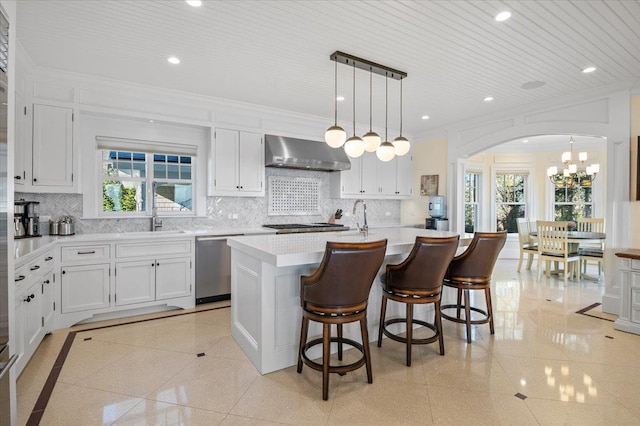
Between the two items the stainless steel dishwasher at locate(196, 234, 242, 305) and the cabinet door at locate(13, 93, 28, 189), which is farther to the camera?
the stainless steel dishwasher at locate(196, 234, 242, 305)

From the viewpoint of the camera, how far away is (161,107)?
4156mm

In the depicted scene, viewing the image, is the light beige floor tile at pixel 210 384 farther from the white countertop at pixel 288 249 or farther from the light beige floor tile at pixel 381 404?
the white countertop at pixel 288 249

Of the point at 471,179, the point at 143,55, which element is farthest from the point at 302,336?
the point at 471,179

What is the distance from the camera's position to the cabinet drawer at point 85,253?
3385 millimetres

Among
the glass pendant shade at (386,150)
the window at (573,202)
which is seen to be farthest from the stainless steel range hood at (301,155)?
the window at (573,202)

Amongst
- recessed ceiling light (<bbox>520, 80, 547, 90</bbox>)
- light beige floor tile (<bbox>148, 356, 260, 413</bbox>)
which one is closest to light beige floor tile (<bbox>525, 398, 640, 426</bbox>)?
light beige floor tile (<bbox>148, 356, 260, 413</bbox>)

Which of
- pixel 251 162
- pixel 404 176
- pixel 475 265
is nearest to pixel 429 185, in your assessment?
pixel 404 176

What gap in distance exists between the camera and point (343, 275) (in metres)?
2.11

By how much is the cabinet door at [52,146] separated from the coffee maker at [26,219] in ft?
0.75

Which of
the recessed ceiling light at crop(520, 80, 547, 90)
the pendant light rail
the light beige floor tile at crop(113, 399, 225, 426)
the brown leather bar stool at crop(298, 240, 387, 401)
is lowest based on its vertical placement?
the light beige floor tile at crop(113, 399, 225, 426)

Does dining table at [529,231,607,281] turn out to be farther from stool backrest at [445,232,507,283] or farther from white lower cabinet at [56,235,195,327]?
white lower cabinet at [56,235,195,327]

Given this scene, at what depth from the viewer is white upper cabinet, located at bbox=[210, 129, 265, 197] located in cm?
458

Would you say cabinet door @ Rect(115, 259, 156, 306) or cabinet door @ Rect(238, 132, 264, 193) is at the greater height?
cabinet door @ Rect(238, 132, 264, 193)

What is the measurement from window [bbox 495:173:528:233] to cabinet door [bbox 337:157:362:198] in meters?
3.84
